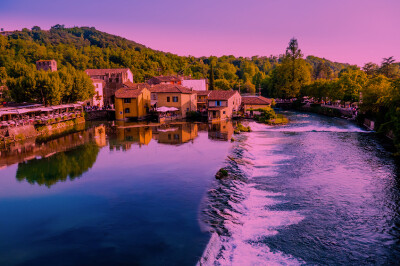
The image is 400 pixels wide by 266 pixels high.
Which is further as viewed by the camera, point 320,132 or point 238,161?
point 320,132

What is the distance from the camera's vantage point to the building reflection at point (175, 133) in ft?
142

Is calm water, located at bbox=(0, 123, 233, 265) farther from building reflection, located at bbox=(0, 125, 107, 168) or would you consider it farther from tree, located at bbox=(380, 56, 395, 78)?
tree, located at bbox=(380, 56, 395, 78)

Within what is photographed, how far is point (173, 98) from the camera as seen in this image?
213 ft

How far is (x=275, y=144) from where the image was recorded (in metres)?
39.8

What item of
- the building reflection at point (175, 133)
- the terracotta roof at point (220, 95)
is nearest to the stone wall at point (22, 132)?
the building reflection at point (175, 133)

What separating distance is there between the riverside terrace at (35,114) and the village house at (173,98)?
17.0m

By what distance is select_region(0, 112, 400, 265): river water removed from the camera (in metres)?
15.2

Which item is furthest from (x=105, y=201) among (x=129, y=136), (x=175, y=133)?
(x=175, y=133)

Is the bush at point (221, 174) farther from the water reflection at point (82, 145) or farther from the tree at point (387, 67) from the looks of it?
the tree at point (387, 67)

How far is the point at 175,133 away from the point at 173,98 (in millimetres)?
17925

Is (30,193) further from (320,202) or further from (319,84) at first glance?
(319,84)

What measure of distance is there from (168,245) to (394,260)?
11.4 metres

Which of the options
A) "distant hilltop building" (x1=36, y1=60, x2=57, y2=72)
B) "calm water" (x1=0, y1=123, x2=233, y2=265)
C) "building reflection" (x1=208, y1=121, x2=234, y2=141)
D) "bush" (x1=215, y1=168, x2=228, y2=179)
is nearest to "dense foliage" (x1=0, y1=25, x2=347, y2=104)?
"distant hilltop building" (x1=36, y1=60, x2=57, y2=72)

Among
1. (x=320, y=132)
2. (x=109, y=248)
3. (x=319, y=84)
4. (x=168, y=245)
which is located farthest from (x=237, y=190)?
(x=319, y=84)
